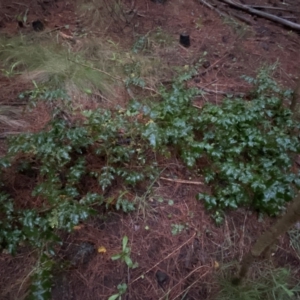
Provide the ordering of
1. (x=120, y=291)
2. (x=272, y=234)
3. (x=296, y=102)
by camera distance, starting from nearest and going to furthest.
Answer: (x=272, y=234) < (x=120, y=291) < (x=296, y=102)

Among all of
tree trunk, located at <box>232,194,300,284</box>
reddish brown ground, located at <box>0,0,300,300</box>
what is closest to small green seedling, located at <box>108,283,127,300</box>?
reddish brown ground, located at <box>0,0,300,300</box>

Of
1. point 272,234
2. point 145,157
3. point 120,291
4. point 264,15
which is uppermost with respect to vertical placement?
point 264,15

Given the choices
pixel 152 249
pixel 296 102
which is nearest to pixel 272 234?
pixel 152 249

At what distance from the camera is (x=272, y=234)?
Answer: 1741 millimetres

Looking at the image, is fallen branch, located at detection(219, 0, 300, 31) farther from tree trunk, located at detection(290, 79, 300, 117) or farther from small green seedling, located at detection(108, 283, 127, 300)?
small green seedling, located at detection(108, 283, 127, 300)

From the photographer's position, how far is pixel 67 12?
394cm

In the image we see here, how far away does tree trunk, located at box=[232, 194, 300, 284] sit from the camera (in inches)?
62.2

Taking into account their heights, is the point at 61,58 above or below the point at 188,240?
above

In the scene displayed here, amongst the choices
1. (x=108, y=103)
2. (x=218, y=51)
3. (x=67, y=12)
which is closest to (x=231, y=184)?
(x=108, y=103)

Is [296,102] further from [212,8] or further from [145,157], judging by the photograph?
[212,8]

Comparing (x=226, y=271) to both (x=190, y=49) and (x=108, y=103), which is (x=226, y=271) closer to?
(x=108, y=103)

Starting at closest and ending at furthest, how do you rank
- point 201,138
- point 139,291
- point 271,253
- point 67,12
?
point 139,291
point 271,253
point 201,138
point 67,12

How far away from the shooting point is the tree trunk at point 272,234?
62.2 inches

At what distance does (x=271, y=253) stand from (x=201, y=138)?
3.03 feet
